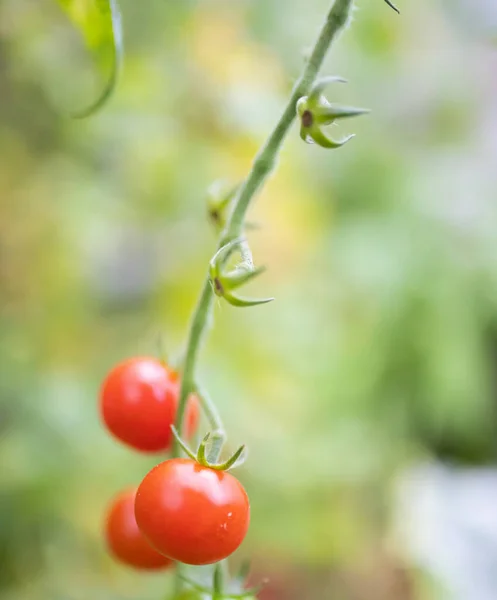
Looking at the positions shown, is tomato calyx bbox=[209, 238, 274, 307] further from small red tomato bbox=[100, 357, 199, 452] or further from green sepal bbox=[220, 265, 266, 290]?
small red tomato bbox=[100, 357, 199, 452]

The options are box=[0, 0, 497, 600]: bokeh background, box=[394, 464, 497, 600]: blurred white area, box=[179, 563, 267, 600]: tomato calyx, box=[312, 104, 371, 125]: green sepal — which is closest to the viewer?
box=[312, 104, 371, 125]: green sepal

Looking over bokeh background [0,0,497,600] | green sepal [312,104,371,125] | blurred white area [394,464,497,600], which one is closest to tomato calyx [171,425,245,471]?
green sepal [312,104,371,125]

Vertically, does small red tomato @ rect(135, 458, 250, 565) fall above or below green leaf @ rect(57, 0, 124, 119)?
below

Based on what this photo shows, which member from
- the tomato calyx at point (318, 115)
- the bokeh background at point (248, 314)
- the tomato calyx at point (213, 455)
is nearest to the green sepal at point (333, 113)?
the tomato calyx at point (318, 115)

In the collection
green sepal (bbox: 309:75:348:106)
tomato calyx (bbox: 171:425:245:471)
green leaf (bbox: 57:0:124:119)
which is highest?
green sepal (bbox: 309:75:348:106)

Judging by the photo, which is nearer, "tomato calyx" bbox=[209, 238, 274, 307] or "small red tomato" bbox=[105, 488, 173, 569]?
"tomato calyx" bbox=[209, 238, 274, 307]

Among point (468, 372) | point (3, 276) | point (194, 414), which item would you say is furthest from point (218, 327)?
point (468, 372)

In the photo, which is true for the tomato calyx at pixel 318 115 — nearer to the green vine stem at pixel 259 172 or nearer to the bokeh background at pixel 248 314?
the green vine stem at pixel 259 172

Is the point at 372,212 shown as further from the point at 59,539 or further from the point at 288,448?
the point at 59,539
